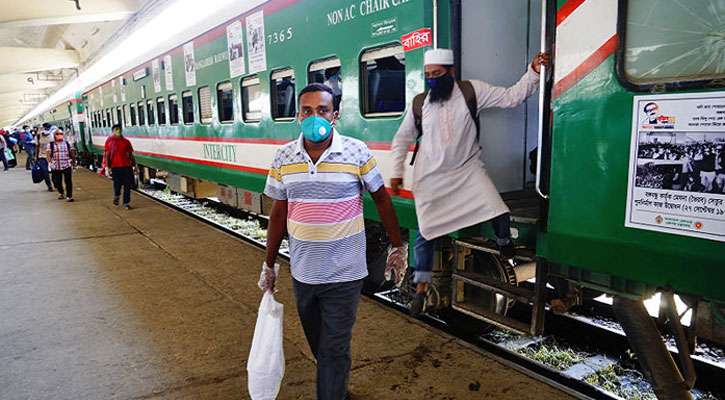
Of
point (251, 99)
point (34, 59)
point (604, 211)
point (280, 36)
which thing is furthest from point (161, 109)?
point (34, 59)

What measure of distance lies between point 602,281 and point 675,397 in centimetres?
72

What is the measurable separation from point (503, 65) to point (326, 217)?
224 cm

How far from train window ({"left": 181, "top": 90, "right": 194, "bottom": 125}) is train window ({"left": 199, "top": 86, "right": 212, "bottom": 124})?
523 mm

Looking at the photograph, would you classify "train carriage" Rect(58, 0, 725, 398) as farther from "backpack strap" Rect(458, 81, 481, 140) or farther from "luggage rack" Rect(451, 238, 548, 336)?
"backpack strap" Rect(458, 81, 481, 140)

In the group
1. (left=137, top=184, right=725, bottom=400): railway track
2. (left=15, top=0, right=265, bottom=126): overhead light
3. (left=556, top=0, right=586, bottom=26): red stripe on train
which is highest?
(left=15, top=0, right=265, bottom=126): overhead light

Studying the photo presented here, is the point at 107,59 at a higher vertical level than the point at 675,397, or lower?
higher

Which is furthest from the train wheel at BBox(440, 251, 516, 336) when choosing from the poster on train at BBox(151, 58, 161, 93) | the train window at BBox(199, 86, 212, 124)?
the poster on train at BBox(151, 58, 161, 93)

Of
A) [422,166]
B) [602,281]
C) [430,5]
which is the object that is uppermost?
[430,5]

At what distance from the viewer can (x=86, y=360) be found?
3.86 m

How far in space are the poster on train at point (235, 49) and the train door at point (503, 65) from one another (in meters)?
3.77

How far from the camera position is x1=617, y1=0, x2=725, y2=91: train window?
2.44m

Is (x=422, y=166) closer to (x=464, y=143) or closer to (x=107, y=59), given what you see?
(x=464, y=143)

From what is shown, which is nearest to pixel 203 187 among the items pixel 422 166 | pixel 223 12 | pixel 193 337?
pixel 223 12

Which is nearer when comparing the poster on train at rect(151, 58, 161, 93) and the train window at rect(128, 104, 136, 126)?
the poster on train at rect(151, 58, 161, 93)
